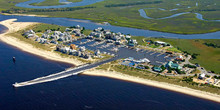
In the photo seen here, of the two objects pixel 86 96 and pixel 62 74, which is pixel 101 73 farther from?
pixel 86 96

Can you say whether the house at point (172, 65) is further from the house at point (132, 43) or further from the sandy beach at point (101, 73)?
the house at point (132, 43)

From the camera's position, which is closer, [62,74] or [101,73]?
[62,74]

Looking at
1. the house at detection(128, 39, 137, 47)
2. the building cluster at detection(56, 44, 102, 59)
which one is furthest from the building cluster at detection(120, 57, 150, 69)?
the house at detection(128, 39, 137, 47)

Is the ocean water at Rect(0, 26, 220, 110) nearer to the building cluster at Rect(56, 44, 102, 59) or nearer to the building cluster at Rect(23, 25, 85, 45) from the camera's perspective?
the building cluster at Rect(56, 44, 102, 59)

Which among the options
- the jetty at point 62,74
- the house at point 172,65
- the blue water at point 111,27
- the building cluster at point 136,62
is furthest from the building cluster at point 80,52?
the blue water at point 111,27

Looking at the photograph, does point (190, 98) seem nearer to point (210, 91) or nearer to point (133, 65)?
point (210, 91)

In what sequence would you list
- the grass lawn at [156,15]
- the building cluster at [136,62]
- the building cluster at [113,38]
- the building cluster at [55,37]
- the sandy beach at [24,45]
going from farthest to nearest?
the grass lawn at [156,15]
the building cluster at [55,37]
the building cluster at [113,38]
the sandy beach at [24,45]
the building cluster at [136,62]

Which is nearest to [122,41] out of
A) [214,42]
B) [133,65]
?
[133,65]

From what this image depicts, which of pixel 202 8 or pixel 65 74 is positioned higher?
pixel 202 8

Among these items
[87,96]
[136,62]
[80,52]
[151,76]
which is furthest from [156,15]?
[87,96]
